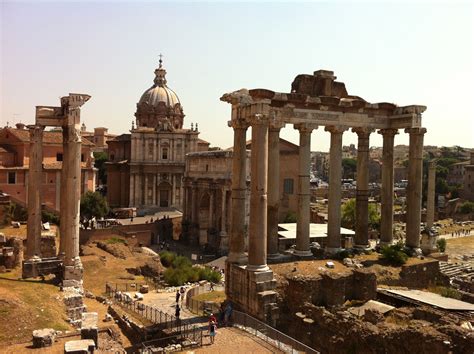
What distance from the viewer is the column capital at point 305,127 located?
68.1ft

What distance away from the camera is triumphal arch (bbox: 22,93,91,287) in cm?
2256

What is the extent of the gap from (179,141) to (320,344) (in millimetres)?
46075

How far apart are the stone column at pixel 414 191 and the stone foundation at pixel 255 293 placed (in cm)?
973

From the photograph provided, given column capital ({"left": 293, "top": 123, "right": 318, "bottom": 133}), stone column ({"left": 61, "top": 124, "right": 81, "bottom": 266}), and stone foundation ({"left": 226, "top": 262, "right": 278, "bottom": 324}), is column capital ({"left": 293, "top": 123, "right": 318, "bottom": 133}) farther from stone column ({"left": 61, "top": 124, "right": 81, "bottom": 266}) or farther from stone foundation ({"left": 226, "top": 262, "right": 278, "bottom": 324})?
stone column ({"left": 61, "top": 124, "right": 81, "bottom": 266})

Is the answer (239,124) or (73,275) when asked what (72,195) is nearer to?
(73,275)

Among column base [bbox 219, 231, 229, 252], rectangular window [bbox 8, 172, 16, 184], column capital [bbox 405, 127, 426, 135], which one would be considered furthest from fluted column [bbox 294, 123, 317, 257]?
rectangular window [bbox 8, 172, 16, 184]

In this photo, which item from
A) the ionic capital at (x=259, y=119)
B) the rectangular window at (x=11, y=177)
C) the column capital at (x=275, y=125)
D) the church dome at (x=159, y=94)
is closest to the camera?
the ionic capital at (x=259, y=119)

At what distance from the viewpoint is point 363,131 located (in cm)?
2261

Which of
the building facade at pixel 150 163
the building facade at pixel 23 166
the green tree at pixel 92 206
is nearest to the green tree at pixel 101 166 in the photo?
the building facade at pixel 150 163

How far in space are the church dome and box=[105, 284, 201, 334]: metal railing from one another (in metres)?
39.3

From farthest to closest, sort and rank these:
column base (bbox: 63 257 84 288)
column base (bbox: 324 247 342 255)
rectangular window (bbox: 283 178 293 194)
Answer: rectangular window (bbox: 283 178 293 194) → column base (bbox: 63 257 84 288) → column base (bbox: 324 247 342 255)

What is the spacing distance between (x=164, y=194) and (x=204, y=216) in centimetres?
1059

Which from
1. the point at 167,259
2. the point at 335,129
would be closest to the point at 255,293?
the point at 335,129

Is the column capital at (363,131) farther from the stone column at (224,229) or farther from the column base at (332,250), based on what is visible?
the stone column at (224,229)
